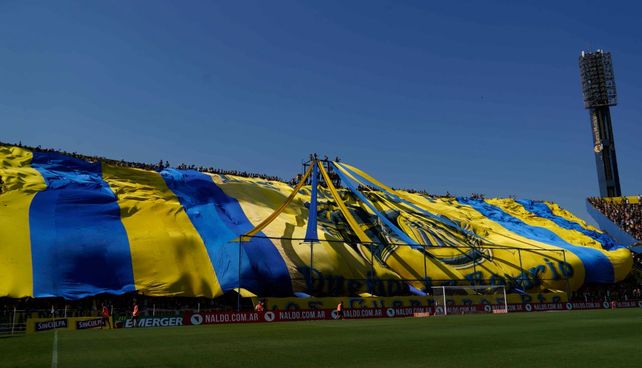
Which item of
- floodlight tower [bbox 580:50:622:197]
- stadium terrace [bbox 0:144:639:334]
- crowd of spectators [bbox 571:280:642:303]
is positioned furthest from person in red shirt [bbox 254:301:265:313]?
floodlight tower [bbox 580:50:622:197]

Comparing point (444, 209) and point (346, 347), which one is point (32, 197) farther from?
point (444, 209)

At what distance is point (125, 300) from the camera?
28906mm

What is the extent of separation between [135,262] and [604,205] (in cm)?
5914

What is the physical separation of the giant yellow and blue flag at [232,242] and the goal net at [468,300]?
1.93m

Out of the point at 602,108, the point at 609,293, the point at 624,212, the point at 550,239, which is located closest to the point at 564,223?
the point at 550,239

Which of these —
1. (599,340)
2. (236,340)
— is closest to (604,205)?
(599,340)

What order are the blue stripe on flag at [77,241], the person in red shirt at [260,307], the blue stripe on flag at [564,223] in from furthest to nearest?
the blue stripe on flag at [564,223], the person in red shirt at [260,307], the blue stripe on flag at [77,241]

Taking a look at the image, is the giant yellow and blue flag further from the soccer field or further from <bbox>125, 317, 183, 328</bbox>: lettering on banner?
the soccer field

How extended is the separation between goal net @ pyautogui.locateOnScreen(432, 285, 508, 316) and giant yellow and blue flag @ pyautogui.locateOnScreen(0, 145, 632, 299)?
1.93 m

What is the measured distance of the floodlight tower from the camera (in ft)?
240

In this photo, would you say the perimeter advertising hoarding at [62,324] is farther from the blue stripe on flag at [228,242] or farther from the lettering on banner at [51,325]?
the blue stripe on flag at [228,242]

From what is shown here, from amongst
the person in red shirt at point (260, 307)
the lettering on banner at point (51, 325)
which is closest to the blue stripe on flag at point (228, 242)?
the person in red shirt at point (260, 307)

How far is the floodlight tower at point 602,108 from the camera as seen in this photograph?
7300 cm

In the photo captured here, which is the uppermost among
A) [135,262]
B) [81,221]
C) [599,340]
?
[81,221]
